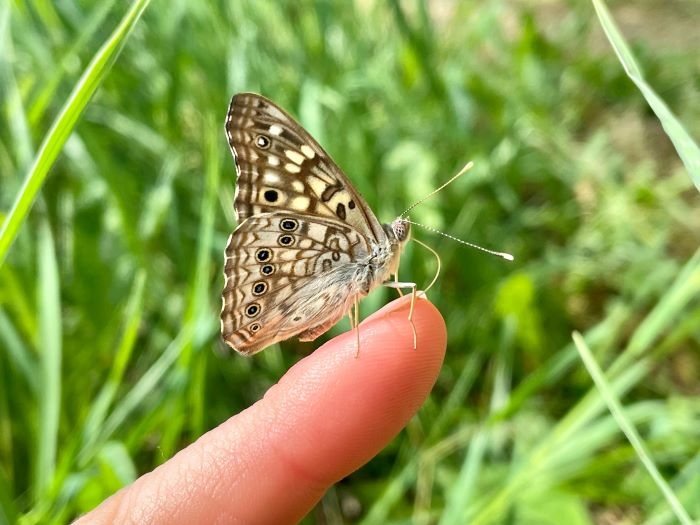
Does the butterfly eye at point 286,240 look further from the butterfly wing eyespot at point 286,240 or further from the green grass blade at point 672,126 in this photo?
the green grass blade at point 672,126

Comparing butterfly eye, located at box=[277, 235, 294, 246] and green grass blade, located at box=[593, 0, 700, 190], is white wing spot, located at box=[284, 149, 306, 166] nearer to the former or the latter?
butterfly eye, located at box=[277, 235, 294, 246]

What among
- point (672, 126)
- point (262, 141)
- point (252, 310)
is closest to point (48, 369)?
point (252, 310)

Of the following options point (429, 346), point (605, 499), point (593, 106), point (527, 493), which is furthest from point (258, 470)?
point (593, 106)

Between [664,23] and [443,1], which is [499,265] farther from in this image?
[443,1]

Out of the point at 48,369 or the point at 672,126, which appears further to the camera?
the point at 48,369

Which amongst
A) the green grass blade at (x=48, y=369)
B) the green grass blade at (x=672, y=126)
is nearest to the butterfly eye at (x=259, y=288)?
the green grass blade at (x=48, y=369)

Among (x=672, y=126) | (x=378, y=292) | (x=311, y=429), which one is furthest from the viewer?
(x=378, y=292)

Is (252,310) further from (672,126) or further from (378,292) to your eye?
(672,126)
